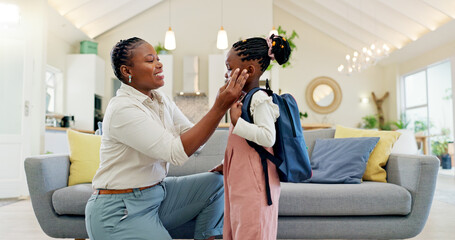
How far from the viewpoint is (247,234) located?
3.91 feet

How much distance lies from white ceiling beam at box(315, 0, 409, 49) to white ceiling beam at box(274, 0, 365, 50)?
0.98 m

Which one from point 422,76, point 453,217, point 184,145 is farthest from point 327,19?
point 184,145

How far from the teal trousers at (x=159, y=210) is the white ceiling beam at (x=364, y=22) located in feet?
22.3

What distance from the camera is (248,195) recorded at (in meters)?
1.21

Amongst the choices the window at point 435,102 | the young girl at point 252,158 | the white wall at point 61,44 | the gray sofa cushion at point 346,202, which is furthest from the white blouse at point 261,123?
the window at point 435,102

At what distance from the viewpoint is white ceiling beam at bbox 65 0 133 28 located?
244 inches

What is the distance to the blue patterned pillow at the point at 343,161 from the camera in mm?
2104

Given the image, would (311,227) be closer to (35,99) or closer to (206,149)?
(206,149)

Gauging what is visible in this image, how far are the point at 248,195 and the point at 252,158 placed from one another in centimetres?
13

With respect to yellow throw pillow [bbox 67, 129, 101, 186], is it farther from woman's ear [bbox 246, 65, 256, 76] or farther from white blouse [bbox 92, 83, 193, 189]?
woman's ear [bbox 246, 65, 256, 76]

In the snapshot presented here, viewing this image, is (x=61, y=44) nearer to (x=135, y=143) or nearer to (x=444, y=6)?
(x=135, y=143)

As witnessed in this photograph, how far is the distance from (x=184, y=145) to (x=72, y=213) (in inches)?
42.5

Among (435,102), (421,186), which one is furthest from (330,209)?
(435,102)

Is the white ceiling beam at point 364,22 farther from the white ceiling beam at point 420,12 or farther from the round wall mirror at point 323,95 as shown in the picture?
the round wall mirror at point 323,95
